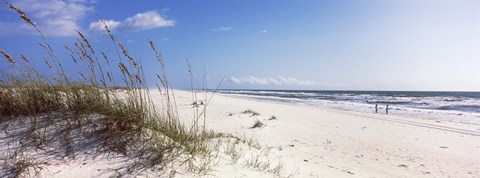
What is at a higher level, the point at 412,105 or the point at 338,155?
the point at 338,155

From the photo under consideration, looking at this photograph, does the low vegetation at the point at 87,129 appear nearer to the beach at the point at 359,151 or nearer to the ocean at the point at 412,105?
the beach at the point at 359,151

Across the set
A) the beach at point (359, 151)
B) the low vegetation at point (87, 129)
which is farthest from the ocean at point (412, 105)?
the low vegetation at point (87, 129)

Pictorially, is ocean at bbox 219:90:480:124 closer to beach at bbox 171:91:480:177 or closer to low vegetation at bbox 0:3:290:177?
beach at bbox 171:91:480:177

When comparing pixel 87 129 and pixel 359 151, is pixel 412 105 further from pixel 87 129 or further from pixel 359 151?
pixel 87 129

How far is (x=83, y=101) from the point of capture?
3873 mm

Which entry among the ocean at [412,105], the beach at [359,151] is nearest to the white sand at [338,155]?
the beach at [359,151]

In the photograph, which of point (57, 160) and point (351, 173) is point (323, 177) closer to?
point (351, 173)

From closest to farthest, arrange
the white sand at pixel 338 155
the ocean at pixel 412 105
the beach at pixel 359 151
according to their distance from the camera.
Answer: the white sand at pixel 338 155 → the beach at pixel 359 151 → the ocean at pixel 412 105

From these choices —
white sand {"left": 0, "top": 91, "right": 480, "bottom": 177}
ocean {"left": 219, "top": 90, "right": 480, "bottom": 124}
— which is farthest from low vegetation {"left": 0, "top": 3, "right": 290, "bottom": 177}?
ocean {"left": 219, "top": 90, "right": 480, "bottom": 124}

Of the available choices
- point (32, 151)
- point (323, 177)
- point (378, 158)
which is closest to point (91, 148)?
point (32, 151)

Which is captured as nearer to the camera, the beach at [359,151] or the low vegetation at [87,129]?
the low vegetation at [87,129]

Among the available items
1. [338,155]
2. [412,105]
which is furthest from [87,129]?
[412,105]

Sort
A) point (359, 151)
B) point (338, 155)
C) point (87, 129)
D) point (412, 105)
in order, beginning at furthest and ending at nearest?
point (412, 105) < point (359, 151) < point (338, 155) < point (87, 129)

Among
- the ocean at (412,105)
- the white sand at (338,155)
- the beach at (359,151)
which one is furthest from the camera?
the ocean at (412,105)
